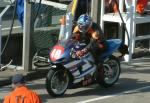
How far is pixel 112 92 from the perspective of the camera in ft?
38.7

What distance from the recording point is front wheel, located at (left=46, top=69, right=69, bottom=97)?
428 inches

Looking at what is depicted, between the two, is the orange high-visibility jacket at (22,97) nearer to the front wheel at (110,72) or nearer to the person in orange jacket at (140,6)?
the front wheel at (110,72)

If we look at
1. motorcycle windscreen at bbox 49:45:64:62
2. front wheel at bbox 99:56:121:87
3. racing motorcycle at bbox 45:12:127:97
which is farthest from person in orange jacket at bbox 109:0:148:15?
motorcycle windscreen at bbox 49:45:64:62

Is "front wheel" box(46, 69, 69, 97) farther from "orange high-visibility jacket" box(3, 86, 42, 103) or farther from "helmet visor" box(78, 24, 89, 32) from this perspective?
"orange high-visibility jacket" box(3, 86, 42, 103)

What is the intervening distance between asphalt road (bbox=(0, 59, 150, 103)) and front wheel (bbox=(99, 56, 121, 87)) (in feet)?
0.42

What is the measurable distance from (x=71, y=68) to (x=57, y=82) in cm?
38

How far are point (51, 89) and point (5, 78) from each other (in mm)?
1690

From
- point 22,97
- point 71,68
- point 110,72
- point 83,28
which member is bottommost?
point 110,72

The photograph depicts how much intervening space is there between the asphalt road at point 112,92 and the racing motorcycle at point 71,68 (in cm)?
19

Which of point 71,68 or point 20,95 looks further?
point 71,68

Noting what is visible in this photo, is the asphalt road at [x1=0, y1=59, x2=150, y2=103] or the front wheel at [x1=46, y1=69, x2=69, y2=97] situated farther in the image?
the asphalt road at [x1=0, y1=59, x2=150, y2=103]

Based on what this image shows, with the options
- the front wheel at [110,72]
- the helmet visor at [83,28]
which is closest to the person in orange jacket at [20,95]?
the helmet visor at [83,28]

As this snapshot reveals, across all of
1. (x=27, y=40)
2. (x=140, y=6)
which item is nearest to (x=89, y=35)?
(x=27, y=40)

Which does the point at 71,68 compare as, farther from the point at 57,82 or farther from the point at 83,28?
the point at 83,28
